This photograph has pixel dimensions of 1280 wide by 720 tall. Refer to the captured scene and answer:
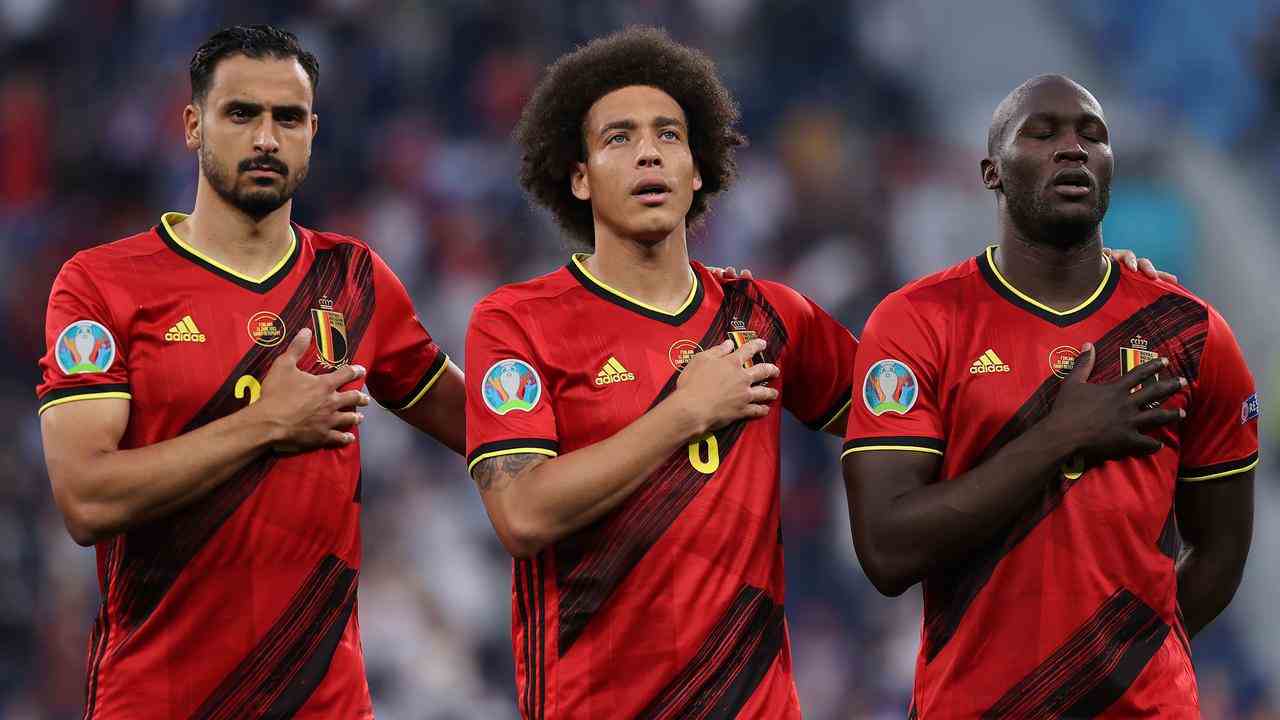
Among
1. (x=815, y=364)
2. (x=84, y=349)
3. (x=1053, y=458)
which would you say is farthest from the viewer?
(x=815, y=364)

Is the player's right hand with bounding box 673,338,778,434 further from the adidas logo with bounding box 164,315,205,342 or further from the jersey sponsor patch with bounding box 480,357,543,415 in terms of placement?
the adidas logo with bounding box 164,315,205,342

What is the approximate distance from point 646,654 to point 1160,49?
11289 mm

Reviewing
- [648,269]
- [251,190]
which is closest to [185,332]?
[251,190]

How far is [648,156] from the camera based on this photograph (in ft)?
14.9

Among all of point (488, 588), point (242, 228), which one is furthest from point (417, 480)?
point (242, 228)

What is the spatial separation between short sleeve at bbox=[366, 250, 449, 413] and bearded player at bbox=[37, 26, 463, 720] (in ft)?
0.78

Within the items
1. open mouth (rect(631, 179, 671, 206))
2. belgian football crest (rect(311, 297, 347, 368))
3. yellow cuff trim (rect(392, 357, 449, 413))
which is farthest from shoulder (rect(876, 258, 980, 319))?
belgian football crest (rect(311, 297, 347, 368))

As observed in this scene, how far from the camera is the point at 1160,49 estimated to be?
46.1 ft

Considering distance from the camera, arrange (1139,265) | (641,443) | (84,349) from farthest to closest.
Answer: (1139,265) < (84,349) < (641,443)

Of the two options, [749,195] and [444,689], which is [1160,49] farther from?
[444,689]

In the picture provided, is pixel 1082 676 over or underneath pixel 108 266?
underneath

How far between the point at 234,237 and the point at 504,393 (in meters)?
0.96

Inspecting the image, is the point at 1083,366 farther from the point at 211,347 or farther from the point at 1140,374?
the point at 211,347

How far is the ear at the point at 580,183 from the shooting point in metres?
4.80
